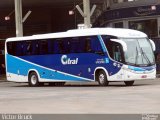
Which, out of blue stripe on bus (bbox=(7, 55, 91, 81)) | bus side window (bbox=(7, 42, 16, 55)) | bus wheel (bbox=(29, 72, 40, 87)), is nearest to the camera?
blue stripe on bus (bbox=(7, 55, 91, 81))

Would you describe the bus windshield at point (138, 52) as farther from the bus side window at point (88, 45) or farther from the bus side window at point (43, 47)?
the bus side window at point (43, 47)

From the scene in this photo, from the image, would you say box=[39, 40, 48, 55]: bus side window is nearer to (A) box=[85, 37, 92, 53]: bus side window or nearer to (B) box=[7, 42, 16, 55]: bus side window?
(B) box=[7, 42, 16, 55]: bus side window

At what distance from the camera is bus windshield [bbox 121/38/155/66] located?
93.0 ft

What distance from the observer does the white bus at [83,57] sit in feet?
93.1

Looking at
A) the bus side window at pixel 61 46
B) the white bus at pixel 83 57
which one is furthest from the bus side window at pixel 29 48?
the bus side window at pixel 61 46

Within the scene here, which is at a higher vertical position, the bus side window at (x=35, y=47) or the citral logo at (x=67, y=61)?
the bus side window at (x=35, y=47)

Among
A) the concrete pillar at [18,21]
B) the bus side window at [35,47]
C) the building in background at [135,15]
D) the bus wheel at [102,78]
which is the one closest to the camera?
the bus wheel at [102,78]

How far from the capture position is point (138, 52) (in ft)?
94.1

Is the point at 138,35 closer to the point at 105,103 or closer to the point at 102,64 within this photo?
the point at 102,64

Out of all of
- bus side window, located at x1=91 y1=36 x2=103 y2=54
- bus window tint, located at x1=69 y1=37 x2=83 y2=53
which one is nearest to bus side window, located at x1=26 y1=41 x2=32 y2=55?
bus window tint, located at x1=69 y1=37 x2=83 y2=53

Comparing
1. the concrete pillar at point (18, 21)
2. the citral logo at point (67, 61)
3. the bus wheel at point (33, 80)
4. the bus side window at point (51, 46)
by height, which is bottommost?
the bus wheel at point (33, 80)

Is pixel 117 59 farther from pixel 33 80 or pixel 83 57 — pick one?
pixel 33 80

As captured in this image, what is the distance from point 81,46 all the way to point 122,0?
21.3m

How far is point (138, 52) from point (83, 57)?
319cm
